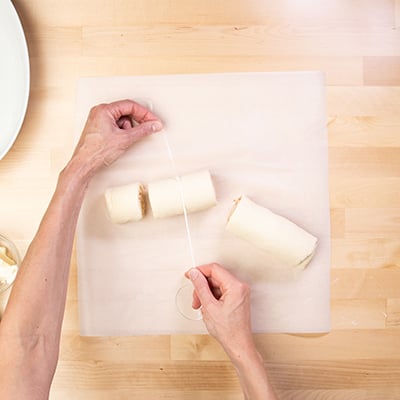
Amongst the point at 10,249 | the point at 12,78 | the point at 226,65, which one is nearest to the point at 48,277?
the point at 10,249

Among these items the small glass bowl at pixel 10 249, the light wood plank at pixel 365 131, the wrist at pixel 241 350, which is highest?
the light wood plank at pixel 365 131

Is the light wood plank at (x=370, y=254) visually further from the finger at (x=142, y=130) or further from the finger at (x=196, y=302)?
the finger at (x=142, y=130)

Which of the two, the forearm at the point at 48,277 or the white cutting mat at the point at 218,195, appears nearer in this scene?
the forearm at the point at 48,277

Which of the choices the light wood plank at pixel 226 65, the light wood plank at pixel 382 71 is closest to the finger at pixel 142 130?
the light wood plank at pixel 226 65

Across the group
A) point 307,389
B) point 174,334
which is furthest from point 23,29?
point 307,389

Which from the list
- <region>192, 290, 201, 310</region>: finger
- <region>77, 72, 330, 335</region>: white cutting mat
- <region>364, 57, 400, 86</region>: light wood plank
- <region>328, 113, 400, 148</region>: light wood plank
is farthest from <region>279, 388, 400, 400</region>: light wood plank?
<region>364, 57, 400, 86</region>: light wood plank

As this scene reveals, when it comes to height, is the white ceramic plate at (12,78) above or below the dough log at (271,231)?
above

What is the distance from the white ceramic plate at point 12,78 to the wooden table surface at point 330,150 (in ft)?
0.13

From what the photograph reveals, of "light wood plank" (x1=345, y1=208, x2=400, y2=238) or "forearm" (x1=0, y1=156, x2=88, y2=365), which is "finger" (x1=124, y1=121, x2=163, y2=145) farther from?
"light wood plank" (x1=345, y1=208, x2=400, y2=238)

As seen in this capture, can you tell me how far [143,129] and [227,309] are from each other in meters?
0.34

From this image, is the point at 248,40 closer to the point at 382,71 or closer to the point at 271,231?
the point at 382,71

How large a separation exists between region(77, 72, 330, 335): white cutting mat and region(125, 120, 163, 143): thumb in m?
0.03

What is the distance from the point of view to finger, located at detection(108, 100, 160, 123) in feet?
3.12

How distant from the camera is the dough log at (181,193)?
93 centimetres
